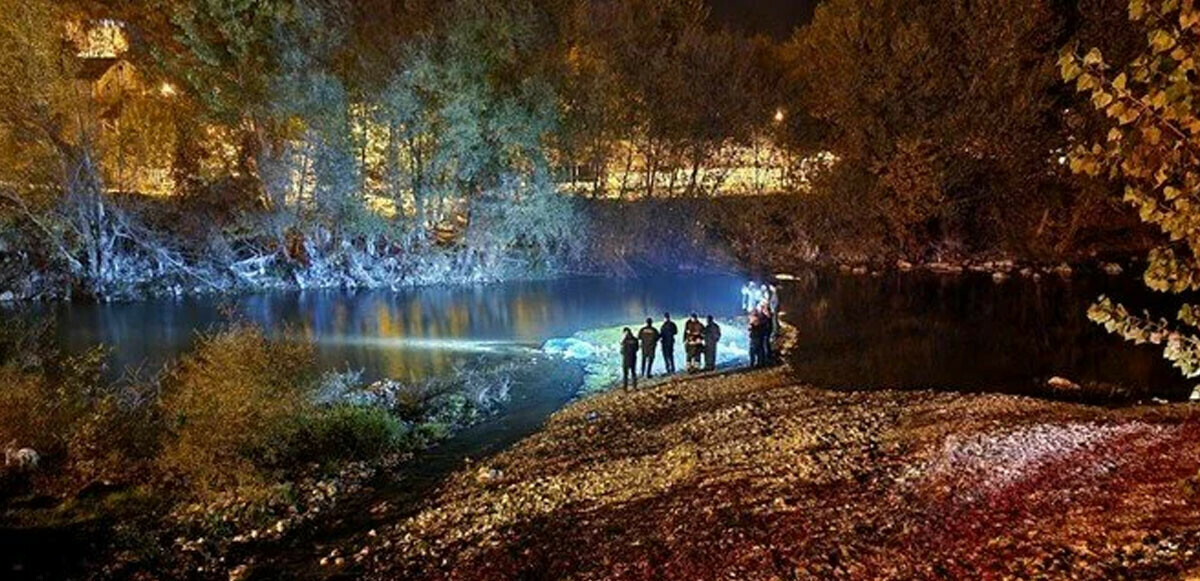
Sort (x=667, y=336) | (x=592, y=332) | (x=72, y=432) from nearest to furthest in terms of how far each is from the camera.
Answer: (x=72, y=432)
(x=667, y=336)
(x=592, y=332)

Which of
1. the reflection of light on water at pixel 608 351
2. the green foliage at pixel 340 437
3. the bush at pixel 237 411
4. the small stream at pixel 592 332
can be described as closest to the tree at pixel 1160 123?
the small stream at pixel 592 332

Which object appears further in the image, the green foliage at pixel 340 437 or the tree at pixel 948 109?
the tree at pixel 948 109

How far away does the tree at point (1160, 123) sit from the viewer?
13.8 ft

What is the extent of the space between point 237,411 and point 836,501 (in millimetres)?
11277

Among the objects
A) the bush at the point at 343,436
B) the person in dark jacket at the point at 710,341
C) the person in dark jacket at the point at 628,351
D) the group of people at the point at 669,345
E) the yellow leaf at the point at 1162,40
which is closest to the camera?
the yellow leaf at the point at 1162,40

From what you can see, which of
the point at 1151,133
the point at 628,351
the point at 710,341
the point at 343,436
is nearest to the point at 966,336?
the point at 710,341

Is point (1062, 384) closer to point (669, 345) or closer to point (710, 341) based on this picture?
point (710, 341)

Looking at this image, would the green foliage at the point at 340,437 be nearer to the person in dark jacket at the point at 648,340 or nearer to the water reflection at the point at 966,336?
the person in dark jacket at the point at 648,340

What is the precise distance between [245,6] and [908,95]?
38249 millimetres

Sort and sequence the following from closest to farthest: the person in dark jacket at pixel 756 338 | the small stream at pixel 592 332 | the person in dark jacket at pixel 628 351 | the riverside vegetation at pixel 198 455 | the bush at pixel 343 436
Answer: the riverside vegetation at pixel 198 455, the bush at pixel 343 436, the small stream at pixel 592 332, the person in dark jacket at pixel 628 351, the person in dark jacket at pixel 756 338

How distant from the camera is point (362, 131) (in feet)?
156

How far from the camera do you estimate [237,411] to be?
16.2 m

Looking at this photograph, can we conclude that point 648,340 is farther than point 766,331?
No

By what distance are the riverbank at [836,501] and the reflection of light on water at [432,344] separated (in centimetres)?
1372
